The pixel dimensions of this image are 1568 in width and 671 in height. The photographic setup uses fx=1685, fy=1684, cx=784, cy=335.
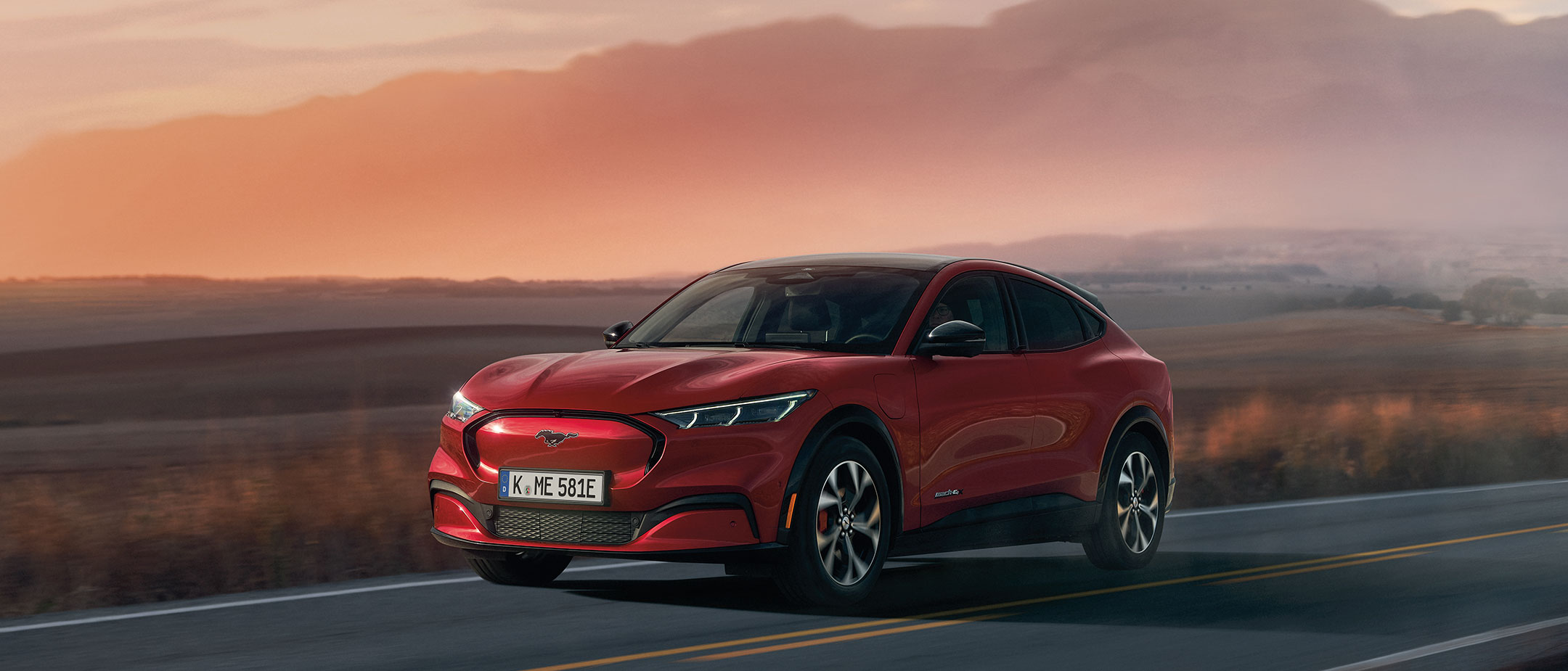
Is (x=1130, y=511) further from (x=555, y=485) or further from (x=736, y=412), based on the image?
(x=555, y=485)

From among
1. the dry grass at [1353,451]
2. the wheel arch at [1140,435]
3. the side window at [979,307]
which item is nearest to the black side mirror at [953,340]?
Answer: the side window at [979,307]

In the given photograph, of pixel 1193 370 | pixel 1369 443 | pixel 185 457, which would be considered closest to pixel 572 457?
pixel 1369 443

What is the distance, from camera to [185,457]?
2516 centimetres

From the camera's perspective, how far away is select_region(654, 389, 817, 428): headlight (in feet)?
24.8

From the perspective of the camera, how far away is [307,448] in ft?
79.7

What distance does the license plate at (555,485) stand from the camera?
24.8 ft

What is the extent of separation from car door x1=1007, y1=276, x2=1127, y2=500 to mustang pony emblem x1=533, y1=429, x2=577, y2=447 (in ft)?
9.28

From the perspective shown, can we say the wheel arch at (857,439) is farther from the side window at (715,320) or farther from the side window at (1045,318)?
the side window at (1045,318)

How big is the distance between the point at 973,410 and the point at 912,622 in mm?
1276

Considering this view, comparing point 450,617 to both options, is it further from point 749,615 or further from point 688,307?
point 688,307

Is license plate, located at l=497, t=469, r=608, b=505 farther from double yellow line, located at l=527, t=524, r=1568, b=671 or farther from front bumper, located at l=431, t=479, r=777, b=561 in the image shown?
double yellow line, located at l=527, t=524, r=1568, b=671

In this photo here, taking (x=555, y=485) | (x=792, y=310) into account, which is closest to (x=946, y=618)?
(x=792, y=310)

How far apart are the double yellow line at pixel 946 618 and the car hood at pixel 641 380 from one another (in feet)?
3.61

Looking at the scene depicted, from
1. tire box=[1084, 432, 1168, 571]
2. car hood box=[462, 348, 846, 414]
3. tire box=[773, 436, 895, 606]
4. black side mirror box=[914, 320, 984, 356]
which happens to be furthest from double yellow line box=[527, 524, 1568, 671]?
black side mirror box=[914, 320, 984, 356]
